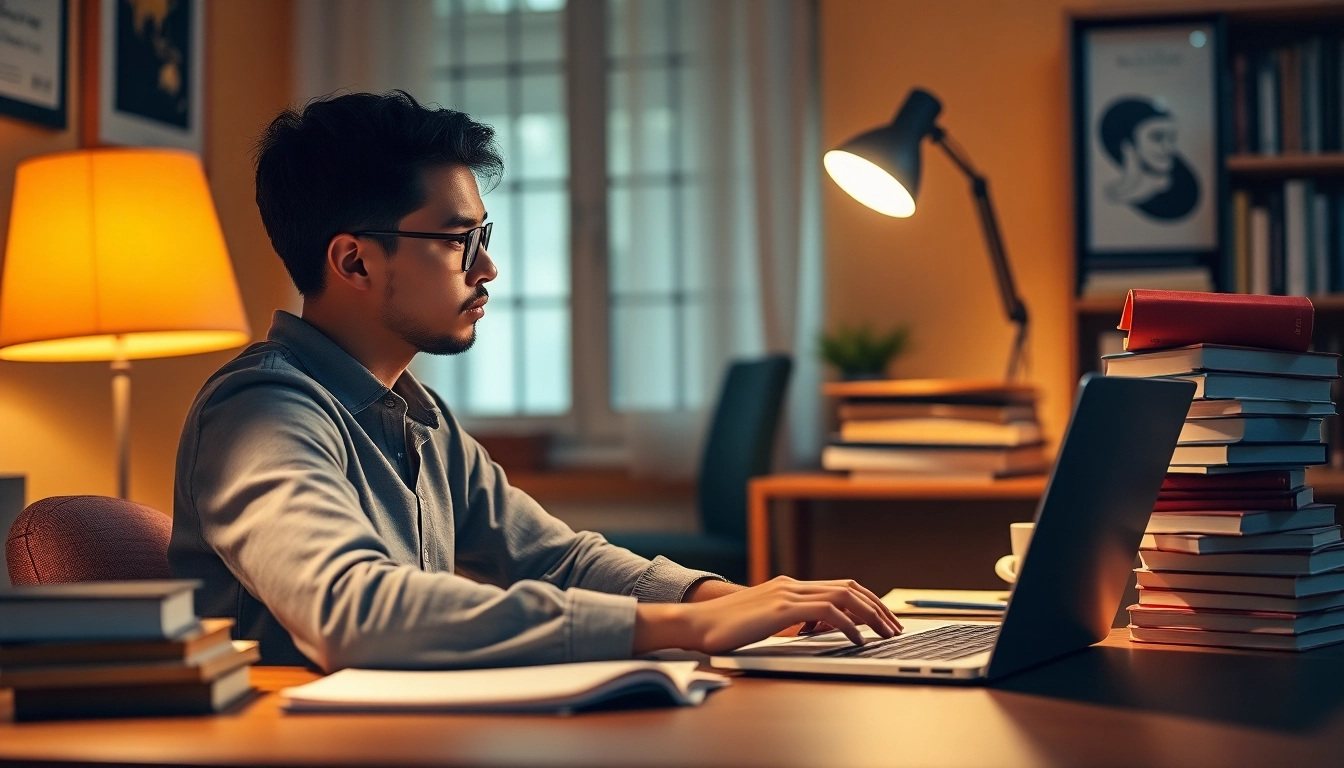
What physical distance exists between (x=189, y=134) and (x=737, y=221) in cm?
135

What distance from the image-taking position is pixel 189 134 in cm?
318

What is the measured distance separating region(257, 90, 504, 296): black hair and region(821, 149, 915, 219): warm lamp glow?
3.86ft

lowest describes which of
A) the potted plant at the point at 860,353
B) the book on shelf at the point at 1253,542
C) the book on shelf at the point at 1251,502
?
the book on shelf at the point at 1253,542

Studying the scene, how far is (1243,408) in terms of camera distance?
1.20 m

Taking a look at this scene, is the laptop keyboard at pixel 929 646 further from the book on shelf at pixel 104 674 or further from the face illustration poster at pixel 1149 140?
the face illustration poster at pixel 1149 140

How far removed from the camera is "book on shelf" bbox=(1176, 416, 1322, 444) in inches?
47.3

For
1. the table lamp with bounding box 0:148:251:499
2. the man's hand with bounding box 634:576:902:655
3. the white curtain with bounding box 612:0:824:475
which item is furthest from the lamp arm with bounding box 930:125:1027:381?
the man's hand with bounding box 634:576:902:655

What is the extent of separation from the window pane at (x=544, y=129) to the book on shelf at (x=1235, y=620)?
8.91 feet

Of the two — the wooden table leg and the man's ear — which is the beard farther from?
the wooden table leg

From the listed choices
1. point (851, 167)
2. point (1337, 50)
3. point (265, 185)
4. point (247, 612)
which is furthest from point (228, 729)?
point (1337, 50)

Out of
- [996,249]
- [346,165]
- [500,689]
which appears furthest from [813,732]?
[996,249]

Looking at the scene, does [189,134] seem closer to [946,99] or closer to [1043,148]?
[946,99]

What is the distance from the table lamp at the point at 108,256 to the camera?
7.34 feet

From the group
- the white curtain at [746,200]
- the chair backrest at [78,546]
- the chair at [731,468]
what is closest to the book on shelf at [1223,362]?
the chair backrest at [78,546]
